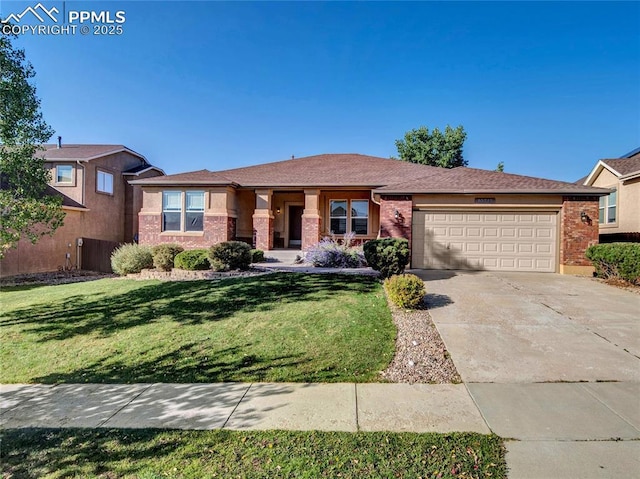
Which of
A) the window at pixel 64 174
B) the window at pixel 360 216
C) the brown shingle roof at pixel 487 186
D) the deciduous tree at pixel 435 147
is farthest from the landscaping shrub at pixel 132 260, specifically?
the deciduous tree at pixel 435 147

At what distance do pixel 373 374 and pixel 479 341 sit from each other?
2.17 m

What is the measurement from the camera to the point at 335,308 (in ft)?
22.7

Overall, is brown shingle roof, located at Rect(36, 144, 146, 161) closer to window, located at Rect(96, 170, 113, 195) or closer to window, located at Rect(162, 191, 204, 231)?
window, located at Rect(96, 170, 113, 195)

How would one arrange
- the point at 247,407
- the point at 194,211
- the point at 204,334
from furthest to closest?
the point at 194,211, the point at 204,334, the point at 247,407

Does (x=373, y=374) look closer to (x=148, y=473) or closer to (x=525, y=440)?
(x=525, y=440)

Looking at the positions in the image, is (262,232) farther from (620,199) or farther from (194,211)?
(620,199)

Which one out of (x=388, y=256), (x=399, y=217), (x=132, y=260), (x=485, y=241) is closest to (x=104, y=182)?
(x=132, y=260)

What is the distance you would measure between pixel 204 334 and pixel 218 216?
9.94 metres

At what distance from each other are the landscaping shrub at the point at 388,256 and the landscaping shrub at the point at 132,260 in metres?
8.28

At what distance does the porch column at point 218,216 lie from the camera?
15.2 m

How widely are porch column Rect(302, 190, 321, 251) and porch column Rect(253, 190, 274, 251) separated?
5.56 ft

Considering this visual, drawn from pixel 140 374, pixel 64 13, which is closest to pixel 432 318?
pixel 140 374

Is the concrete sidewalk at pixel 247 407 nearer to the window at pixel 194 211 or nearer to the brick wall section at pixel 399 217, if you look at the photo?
the brick wall section at pixel 399 217

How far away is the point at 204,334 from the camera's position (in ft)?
19.7
